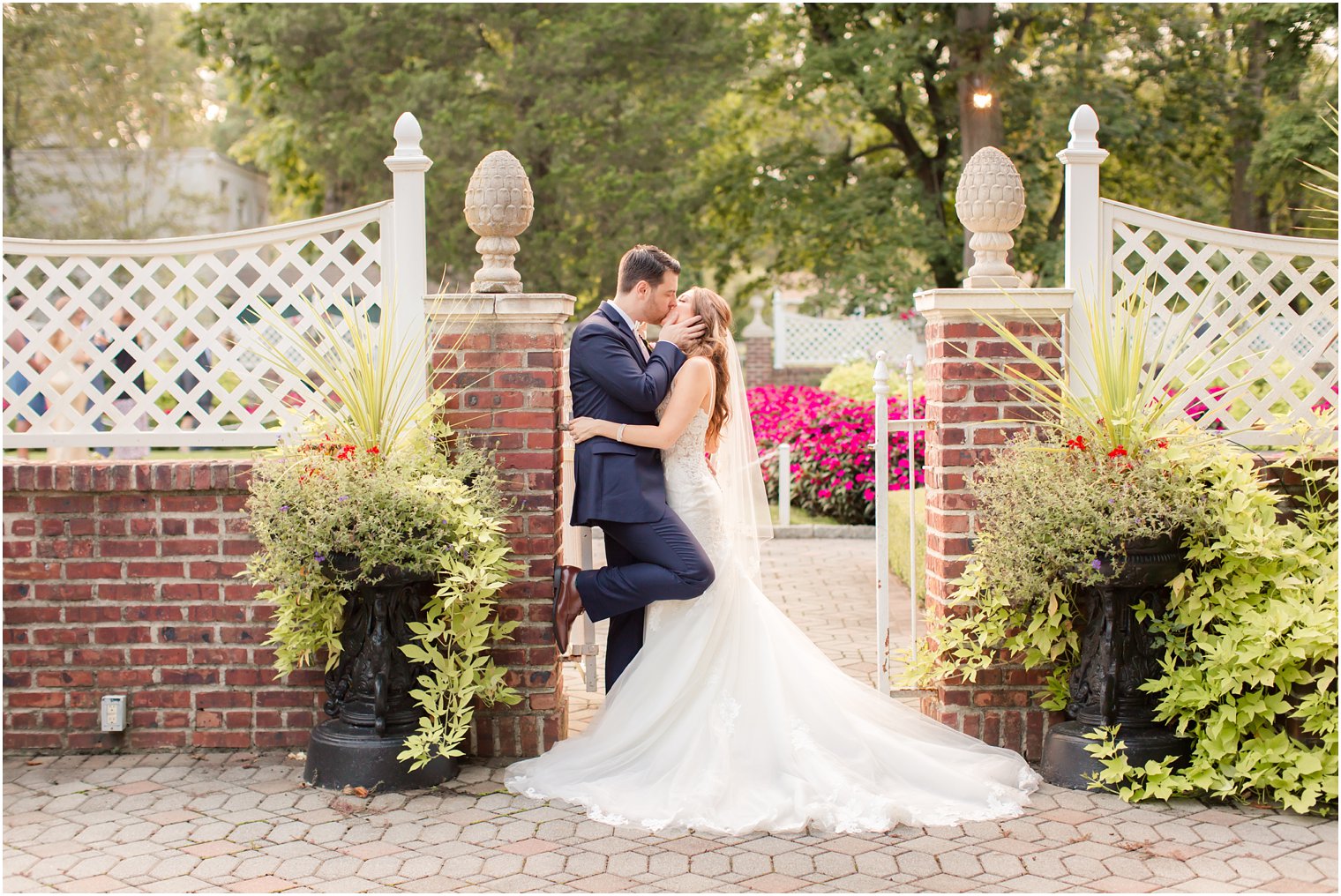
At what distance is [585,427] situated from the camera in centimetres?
430

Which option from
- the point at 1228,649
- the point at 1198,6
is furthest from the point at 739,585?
the point at 1198,6

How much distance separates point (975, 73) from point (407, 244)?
11.7m

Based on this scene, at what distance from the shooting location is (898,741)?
4133 millimetres

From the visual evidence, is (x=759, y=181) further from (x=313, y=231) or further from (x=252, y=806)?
(x=252, y=806)

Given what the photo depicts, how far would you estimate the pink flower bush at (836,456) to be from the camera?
11.0 meters

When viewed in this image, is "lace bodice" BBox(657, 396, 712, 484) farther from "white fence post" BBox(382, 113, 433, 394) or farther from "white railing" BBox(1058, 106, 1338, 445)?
"white railing" BBox(1058, 106, 1338, 445)

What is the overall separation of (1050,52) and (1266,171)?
121 inches

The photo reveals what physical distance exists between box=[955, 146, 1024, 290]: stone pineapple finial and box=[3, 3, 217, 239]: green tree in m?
20.8

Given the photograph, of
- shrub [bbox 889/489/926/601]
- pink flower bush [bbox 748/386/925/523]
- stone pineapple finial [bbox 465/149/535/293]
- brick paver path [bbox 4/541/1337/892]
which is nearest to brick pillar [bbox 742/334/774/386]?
pink flower bush [bbox 748/386/925/523]

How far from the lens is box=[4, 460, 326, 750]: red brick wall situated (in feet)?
15.0

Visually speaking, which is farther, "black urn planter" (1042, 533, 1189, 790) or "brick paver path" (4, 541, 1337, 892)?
"black urn planter" (1042, 533, 1189, 790)

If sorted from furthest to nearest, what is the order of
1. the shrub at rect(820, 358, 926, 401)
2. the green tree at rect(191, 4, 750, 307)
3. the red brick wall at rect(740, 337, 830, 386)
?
the red brick wall at rect(740, 337, 830, 386), the green tree at rect(191, 4, 750, 307), the shrub at rect(820, 358, 926, 401)

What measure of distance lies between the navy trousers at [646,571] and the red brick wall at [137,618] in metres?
1.21

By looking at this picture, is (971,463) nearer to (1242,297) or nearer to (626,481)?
(1242,297)
